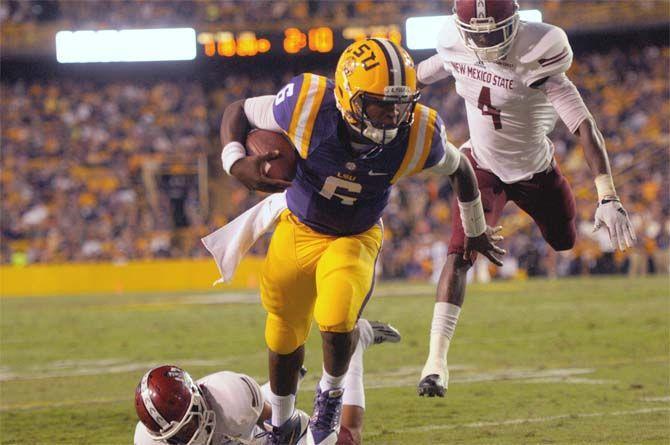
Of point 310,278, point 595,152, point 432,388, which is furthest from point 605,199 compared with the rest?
point 310,278

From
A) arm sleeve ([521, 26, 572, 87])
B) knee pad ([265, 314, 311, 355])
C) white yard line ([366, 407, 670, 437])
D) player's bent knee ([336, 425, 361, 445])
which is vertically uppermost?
arm sleeve ([521, 26, 572, 87])

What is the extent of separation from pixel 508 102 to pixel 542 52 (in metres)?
0.35

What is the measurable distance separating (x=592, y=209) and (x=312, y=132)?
17350mm

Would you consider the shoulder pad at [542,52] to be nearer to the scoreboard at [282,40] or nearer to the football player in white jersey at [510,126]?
the football player in white jersey at [510,126]

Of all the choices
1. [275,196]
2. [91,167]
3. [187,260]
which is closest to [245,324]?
[275,196]

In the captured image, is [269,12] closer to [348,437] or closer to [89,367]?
[89,367]

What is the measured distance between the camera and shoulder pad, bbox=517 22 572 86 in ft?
17.0

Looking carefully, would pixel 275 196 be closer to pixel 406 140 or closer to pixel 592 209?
pixel 406 140

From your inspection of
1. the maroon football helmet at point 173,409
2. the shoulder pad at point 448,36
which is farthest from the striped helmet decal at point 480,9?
the maroon football helmet at point 173,409

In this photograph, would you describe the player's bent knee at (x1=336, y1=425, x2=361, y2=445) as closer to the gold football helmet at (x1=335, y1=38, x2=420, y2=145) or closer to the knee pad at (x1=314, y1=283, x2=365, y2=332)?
the knee pad at (x1=314, y1=283, x2=365, y2=332)

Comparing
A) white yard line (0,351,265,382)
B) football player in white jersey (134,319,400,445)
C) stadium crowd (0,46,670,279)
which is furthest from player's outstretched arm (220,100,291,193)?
stadium crowd (0,46,670,279)

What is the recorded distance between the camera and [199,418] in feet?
13.1

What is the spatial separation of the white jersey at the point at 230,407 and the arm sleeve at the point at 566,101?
6.55 feet

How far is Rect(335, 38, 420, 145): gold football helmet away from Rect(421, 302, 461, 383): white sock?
131 centimetres
